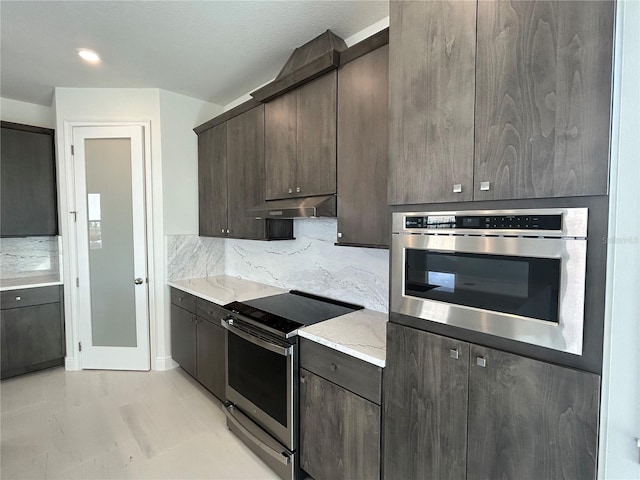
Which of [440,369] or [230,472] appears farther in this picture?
[230,472]

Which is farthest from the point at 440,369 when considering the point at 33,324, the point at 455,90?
the point at 33,324

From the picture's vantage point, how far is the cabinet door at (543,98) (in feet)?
3.00

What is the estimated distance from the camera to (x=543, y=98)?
3.31ft

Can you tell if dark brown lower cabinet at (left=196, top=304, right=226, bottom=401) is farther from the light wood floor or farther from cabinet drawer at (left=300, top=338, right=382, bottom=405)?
cabinet drawer at (left=300, top=338, right=382, bottom=405)

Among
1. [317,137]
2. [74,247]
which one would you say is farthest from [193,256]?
[317,137]

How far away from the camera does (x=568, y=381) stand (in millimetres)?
991

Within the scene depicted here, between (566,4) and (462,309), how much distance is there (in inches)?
40.1

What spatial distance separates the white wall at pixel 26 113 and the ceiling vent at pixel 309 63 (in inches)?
110

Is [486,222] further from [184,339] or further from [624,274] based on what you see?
[184,339]

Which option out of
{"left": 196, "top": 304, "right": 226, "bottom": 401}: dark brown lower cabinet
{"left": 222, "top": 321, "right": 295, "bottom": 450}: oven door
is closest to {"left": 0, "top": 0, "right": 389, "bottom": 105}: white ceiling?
{"left": 222, "top": 321, "right": 295, "bottom": 450}: oven door

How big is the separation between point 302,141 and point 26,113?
11.7ft

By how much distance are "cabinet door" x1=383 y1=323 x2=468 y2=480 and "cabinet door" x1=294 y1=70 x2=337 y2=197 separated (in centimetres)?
108

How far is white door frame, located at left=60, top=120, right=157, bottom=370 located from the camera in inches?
130

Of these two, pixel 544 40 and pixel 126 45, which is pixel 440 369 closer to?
pixel 544 40
